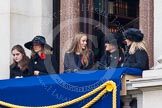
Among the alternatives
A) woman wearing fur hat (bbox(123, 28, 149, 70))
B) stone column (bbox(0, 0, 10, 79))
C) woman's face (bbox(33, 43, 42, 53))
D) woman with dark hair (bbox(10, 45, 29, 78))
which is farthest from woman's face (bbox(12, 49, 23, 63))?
woman wearing fur hat (bbox(123, 28, 149, 70))

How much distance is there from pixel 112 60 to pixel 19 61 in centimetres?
209

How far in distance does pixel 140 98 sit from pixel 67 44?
372 cm

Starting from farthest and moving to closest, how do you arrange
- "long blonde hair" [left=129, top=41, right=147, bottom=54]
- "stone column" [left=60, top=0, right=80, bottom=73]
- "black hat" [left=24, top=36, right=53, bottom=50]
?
"stone column" [left=60, top=0, right=80, bottom=73]
"black hat" [left=24, top=36, right=53, bottom=50]
"long blonde hair" [left=129, top=41, right=147, bottom=54]

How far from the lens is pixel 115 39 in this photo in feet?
59.2

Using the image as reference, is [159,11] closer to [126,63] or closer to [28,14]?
[126,63]

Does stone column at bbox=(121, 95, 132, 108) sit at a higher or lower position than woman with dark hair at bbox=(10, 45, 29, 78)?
lower

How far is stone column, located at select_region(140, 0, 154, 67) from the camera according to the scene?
57.2 feet

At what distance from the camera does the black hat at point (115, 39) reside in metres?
17.5

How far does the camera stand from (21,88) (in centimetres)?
1717

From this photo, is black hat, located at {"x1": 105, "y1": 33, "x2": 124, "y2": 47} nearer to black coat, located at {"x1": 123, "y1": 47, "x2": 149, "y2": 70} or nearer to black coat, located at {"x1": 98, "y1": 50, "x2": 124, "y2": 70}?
black coat, located at {"x1": 98, "y1": 50, "x2": 124, "y2": 70}

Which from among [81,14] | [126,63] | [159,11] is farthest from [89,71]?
[81,14]

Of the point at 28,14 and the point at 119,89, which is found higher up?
the point at 28,14

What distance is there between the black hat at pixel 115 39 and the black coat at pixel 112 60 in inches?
8.3

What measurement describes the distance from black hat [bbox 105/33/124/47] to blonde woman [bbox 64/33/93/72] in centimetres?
51
